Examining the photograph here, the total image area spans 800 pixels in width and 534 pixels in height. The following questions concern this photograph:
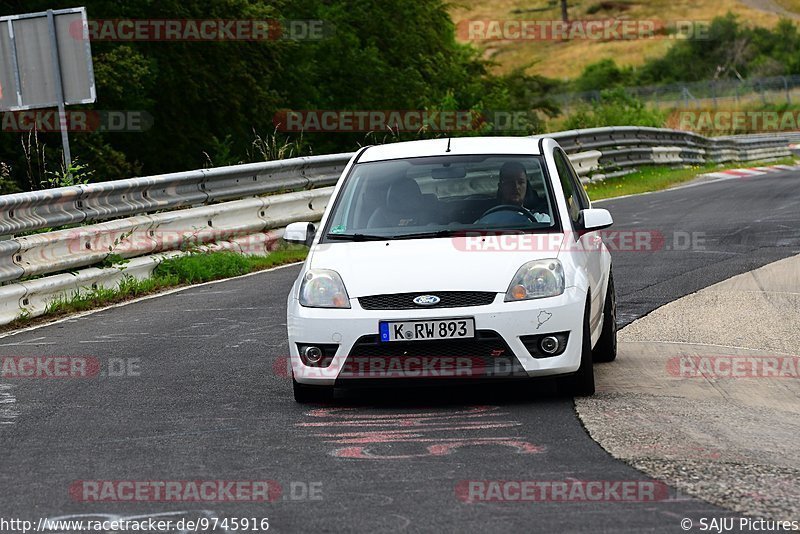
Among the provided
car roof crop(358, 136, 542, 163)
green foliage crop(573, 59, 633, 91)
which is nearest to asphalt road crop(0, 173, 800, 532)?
car roof crop(358, 136, 542, 163)

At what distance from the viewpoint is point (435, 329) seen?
24.4ft

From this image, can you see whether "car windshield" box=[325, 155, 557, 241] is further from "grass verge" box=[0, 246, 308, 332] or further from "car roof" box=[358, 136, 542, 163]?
"grass verge" box=[0, 246, 308, 332]

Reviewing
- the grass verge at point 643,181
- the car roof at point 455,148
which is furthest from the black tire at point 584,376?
the grass verge at point 643,181

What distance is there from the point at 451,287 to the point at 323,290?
30.2 inches

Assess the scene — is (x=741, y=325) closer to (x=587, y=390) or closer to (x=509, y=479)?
(x=587, y=390)

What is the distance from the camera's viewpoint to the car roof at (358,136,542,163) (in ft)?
29.4

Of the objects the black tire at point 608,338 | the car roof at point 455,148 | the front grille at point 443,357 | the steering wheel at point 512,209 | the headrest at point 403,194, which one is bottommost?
the black tire at point 608,338

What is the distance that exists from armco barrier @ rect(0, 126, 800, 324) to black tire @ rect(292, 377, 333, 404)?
4395 millimetres

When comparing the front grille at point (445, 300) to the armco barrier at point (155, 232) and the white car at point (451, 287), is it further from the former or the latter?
the armco barrier at point (155, 232)

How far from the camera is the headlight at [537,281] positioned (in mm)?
7609

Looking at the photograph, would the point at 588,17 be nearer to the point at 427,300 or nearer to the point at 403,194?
the point at 403,194

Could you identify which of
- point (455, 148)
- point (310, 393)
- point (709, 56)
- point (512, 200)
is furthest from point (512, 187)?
point (709, 56)

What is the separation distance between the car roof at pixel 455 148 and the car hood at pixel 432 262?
0.99m

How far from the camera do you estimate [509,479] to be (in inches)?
229
